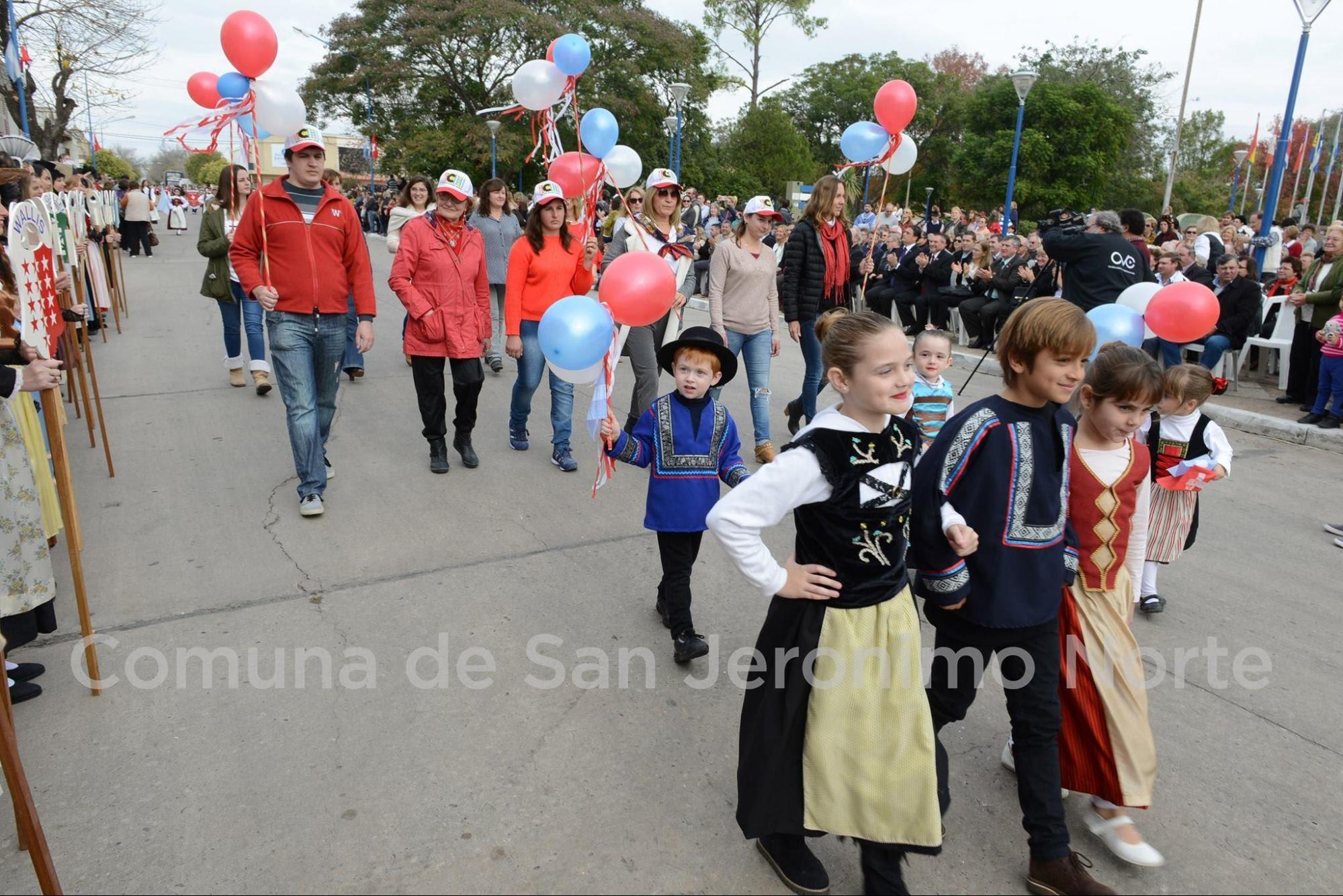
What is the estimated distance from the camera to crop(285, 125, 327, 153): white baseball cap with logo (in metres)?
4.90

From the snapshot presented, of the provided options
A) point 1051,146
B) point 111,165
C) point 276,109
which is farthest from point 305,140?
point 111,165

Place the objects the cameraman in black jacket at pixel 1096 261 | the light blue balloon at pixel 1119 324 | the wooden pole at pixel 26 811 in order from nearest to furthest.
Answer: the wooden pole at pixel 26 811, the light blue balloon at pixel 1119 324, the cameraman in black jacket at pixel 1096 261

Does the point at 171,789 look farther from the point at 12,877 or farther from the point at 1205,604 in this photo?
the point at 1205,604

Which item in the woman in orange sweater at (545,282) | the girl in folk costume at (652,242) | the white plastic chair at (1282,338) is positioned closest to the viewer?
the girl in folk costume at (652,242)

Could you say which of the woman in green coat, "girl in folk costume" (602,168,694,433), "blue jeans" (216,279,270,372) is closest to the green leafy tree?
"girl in folk costume" (602,168,694,433)

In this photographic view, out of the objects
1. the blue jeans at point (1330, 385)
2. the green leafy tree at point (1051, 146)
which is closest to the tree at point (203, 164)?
the blue jeans at point (1330, 385)

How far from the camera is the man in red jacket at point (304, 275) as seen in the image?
4953 mm

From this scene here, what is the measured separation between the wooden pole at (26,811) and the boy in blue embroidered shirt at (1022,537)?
7.58 ft

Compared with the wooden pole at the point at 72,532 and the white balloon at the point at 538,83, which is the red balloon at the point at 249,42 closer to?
the white balloon at the point at 538,83

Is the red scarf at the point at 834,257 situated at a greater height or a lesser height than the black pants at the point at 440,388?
greater

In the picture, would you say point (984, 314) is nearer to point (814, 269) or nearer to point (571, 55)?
point (814, 269)

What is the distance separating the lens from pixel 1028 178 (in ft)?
114

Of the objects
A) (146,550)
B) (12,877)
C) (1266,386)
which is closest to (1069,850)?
(12,877)

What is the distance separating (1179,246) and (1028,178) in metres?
Answer: 27.4
